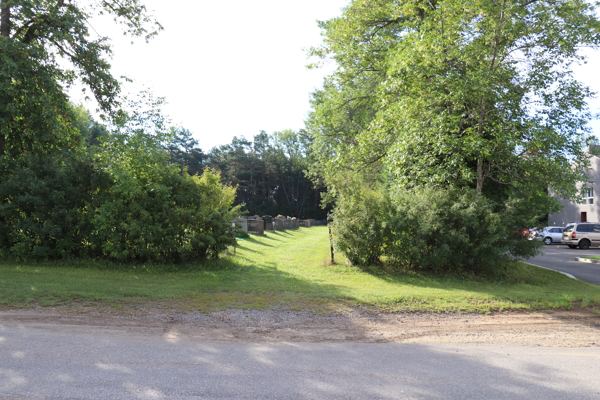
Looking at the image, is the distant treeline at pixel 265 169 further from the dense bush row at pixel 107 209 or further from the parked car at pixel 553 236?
the dense bush row at pixel 107 209

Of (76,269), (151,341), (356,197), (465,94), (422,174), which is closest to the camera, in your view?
(151,341)

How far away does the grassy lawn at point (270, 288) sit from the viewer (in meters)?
7.94

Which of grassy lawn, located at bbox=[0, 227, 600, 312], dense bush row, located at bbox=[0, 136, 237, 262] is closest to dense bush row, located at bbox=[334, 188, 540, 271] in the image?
grassy lawn, located at bbox=[0, 227, 600, 312]

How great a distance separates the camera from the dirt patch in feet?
20.1

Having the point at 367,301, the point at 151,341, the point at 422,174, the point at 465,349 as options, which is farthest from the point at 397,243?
the point at 151,341

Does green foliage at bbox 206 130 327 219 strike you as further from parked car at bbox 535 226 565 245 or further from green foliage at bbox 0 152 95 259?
green foliage at bbox 0 152 95 259

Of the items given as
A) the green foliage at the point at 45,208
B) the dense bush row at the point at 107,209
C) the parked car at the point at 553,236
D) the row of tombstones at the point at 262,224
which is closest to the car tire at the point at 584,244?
the parked car at the point at 553,236

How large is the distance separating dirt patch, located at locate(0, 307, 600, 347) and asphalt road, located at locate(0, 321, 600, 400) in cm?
37

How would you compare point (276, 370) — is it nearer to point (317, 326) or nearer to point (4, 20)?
point (317, 326)

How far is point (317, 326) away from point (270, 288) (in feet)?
9.26

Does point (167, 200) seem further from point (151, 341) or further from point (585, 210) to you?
point (585, 210)

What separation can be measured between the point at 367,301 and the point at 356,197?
4.65 metres

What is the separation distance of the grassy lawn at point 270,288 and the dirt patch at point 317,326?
1.53 ft

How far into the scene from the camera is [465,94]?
38.4 feet
